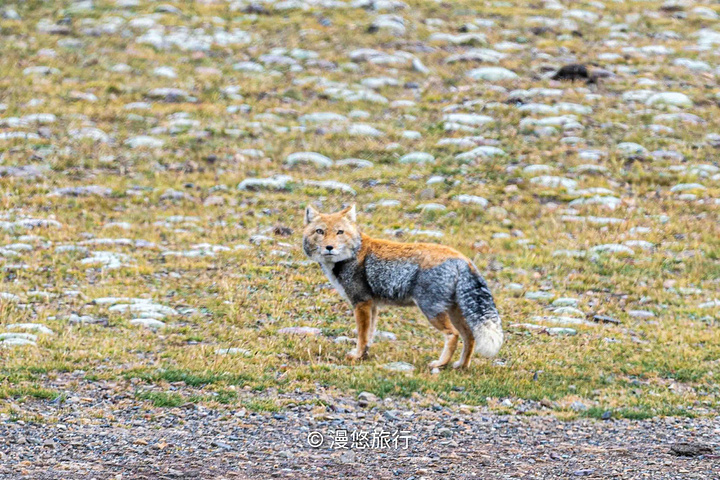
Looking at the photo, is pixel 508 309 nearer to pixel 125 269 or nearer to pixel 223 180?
pixel 125 269

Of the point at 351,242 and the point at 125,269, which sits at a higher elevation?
the point at 351,242

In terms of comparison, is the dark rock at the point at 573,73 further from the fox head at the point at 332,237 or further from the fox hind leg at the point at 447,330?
the fox hind leg at the point at 447,330

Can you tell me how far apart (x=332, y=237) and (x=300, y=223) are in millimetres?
6438

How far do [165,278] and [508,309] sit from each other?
18.4 ft

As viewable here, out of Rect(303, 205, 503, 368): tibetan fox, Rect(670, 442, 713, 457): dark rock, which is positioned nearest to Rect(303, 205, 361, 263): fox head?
Rect(303, 205, 503, 368): tibetan fox

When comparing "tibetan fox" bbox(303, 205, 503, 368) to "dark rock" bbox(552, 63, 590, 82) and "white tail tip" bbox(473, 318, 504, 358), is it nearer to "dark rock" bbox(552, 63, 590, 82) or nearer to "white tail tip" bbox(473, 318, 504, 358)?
"white tail tip" bbox(473, 318, 504, 358)

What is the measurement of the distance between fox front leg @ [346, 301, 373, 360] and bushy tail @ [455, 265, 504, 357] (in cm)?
125

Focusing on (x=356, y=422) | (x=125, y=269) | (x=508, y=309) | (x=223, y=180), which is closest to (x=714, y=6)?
(x=223, y=180)

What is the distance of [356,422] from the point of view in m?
8.68

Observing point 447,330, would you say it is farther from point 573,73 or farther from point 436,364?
point 573,73

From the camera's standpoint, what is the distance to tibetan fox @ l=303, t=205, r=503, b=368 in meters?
10.0

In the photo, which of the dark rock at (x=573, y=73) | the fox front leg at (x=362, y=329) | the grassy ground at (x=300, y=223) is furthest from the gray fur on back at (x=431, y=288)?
→ the dark rock at (x=573, y=73)

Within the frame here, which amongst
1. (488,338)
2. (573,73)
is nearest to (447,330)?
(488,338)

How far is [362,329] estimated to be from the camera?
10.8 metres
